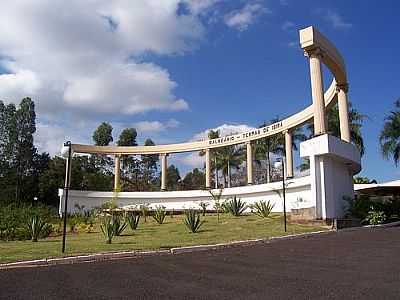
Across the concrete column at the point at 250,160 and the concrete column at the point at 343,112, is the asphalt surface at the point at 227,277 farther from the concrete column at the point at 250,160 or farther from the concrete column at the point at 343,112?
the concrete column at the point at 250,160

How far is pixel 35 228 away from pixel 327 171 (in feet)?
42.1

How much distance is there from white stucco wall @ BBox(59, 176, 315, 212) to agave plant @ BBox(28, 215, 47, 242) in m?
18.1

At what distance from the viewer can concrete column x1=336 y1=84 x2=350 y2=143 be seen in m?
25.5

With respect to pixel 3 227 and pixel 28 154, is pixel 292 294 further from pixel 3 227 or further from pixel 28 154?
pixel 28 154

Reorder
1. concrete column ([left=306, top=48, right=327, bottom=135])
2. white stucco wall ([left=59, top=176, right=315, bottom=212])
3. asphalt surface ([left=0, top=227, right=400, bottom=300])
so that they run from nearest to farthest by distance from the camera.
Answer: asphalt surface ([left=0, top=227, right=400, bottom=300]) → concrete column ([left=306, top=48, right=327, bottom=135]) → white stucco wall ([left=59, top=176, right=315, bottom=212])

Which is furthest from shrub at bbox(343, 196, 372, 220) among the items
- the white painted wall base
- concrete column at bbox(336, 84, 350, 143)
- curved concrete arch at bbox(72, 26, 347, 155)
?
curved concrete arch at bbox(72, 26, 347, 155)

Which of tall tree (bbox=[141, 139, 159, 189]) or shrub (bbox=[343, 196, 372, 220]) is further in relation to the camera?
tall tree (bbox=[141, 139, 159, 189])

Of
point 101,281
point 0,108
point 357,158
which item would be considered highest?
point 0,108

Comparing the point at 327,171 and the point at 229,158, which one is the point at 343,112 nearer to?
the point at 327,171

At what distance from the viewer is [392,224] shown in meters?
20.7

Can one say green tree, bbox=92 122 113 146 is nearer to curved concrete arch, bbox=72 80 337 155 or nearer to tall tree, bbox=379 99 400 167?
curved concrete arch, bbox=72 80 337 155

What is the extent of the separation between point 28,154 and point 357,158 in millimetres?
46035

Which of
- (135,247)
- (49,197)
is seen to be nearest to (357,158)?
(135,247)

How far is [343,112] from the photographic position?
26.1 meters
